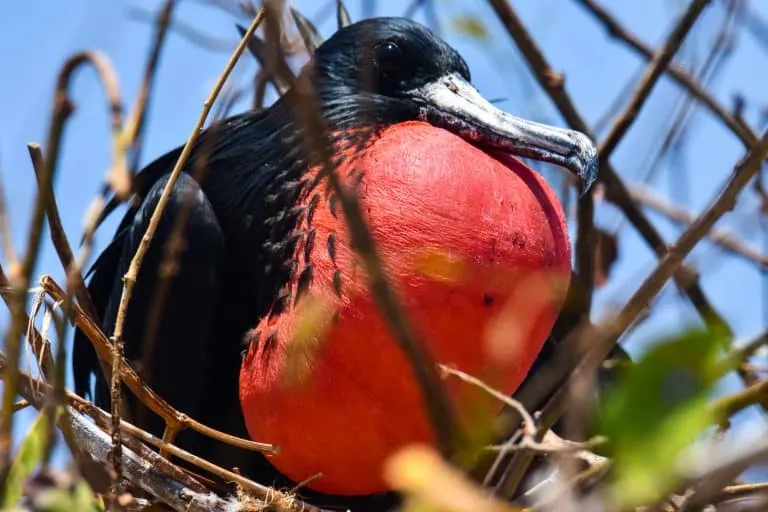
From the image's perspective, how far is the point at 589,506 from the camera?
691 millimetres

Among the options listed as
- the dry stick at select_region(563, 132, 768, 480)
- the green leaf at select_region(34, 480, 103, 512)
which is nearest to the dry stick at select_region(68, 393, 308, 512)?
the green leaf at select_region(34, 480, 103, 512)

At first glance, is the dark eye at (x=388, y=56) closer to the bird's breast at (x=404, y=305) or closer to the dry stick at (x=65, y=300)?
the bird's breast at (x=404, y=305)

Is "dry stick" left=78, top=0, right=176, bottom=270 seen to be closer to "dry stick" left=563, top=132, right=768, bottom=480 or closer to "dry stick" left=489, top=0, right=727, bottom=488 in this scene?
"dry stick" left=563, top=132, right=768, bottom=480

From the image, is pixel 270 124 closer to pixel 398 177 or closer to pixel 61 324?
pixel 398 177

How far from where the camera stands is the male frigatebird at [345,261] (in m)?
1.52

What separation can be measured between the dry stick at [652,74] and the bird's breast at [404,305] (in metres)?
0.41

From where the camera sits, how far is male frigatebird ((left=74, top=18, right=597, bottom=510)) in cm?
152

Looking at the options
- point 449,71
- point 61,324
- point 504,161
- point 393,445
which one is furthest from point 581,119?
point 61,324

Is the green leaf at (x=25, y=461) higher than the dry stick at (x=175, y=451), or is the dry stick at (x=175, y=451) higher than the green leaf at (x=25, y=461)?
the dry stick at (x=175, y=451)

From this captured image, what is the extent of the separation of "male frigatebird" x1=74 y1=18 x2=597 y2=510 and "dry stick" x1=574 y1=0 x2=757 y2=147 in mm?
337

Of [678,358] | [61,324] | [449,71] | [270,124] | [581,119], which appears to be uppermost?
[581,119]

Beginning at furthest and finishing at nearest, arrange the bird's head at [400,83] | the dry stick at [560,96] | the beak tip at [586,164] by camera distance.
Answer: the dry stick at [560,96], the bird's head at [400,83], the beak tip at [586,164]

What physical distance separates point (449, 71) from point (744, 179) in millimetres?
1194

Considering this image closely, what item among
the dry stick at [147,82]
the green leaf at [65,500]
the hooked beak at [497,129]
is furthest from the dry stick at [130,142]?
the hooked beak at [497,129]
